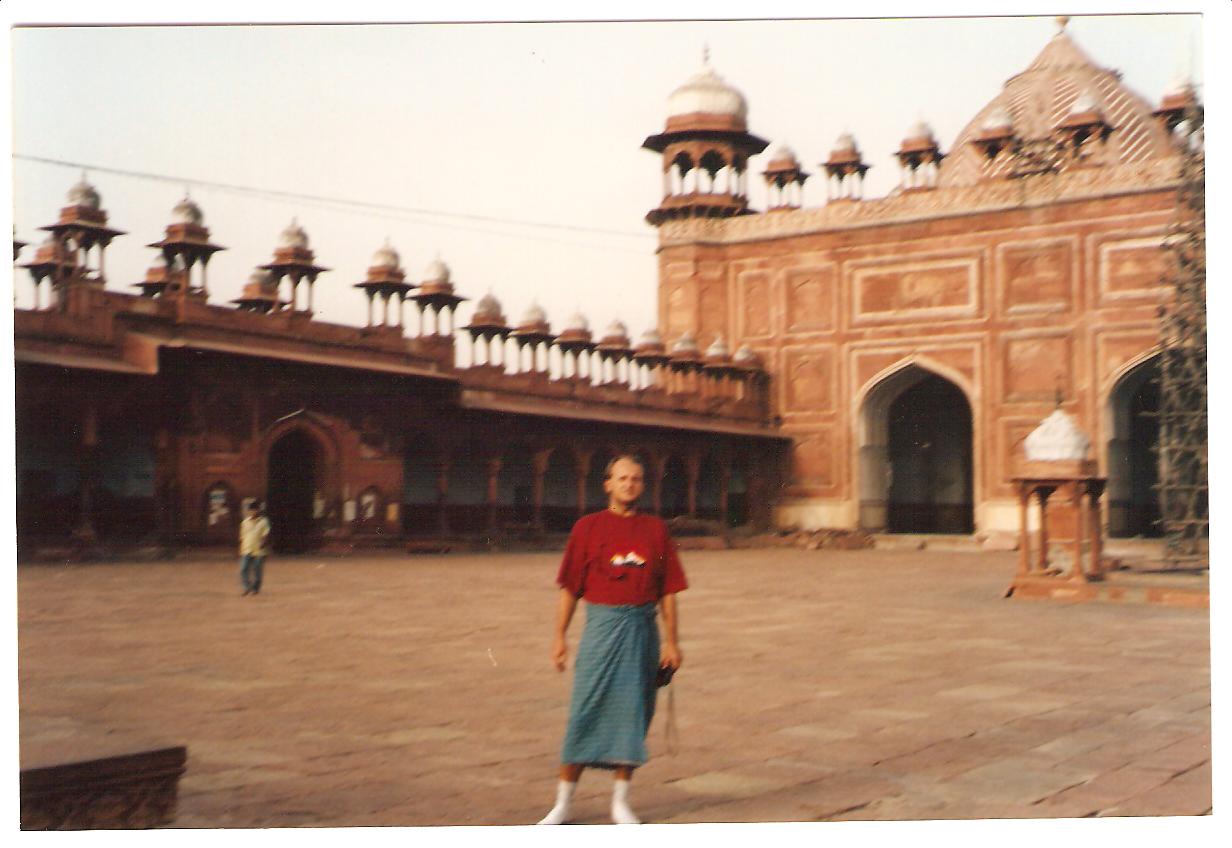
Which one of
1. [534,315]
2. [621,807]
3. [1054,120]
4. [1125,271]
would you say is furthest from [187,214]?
[1054,120]

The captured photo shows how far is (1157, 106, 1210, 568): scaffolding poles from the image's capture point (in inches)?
554

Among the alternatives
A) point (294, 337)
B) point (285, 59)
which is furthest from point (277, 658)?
point (294, 337)

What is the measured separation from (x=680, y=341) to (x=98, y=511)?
36.3 feet

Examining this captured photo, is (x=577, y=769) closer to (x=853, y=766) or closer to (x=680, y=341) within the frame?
(x=853, y=766)

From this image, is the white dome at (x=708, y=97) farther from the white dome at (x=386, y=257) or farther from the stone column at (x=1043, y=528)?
the stone column at (x=1043, y=528)

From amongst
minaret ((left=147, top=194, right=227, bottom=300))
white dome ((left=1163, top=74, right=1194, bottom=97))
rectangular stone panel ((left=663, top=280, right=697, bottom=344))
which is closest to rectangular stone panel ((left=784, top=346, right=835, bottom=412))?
rectangular stone panel ((left=663, top=280, right=697, bottom=344))

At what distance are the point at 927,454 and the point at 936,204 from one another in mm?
5640

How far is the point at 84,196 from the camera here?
27.4 feet

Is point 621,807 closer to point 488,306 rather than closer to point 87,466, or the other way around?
point 87,466

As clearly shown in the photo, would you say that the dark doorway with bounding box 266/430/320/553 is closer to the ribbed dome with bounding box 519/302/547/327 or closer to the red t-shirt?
the ribbed dome with bounding box 519/302/547/327

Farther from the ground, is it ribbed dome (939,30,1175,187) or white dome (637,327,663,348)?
ribbed dome (939,30,1175,187)

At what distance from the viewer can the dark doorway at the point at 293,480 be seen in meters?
15.0

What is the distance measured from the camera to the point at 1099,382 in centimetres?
2045

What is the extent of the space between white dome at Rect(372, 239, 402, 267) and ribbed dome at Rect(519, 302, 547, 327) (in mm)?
5364
